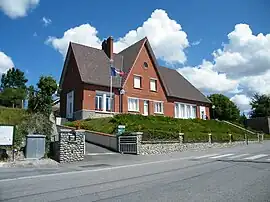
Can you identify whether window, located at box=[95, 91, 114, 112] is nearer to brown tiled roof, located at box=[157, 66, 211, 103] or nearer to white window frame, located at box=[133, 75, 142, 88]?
white window frame, located at box=[133, 75, 142, 88]

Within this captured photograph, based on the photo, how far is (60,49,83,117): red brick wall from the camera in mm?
31491

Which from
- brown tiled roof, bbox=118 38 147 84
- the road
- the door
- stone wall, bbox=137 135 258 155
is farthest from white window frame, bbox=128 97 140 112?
the road

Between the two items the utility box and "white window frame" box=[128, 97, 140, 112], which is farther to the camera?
"white window frame" box=[128, 97, 140, 112]

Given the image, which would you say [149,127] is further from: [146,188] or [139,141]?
[146,188]

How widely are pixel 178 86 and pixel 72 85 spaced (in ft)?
54.5

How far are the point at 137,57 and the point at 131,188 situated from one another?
28925 mm

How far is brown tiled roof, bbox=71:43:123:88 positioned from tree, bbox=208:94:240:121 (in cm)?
3430

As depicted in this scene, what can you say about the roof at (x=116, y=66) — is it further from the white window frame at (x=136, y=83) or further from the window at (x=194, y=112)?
the window at (x=194, y=112)

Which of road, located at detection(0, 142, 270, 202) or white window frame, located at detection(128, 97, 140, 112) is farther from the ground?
white window frame, located at detection(128, 97, 140, 112)

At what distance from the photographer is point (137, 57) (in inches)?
1416

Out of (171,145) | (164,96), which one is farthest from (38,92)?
(164,96)

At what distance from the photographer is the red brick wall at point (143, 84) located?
34.3m

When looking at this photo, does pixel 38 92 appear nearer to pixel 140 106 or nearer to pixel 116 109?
pixel 116 109

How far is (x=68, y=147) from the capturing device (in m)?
16.3
